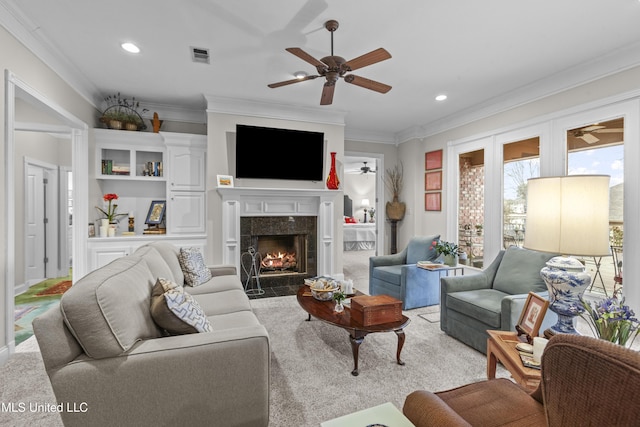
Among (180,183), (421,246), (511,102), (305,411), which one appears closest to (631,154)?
(511,102)

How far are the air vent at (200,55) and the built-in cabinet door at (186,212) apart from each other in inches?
75.0

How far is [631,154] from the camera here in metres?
2.90

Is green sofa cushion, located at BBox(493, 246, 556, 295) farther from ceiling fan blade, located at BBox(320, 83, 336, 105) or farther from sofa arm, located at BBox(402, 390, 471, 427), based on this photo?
ceiling fan blade, located at BBox(320, 83, 336, 105)

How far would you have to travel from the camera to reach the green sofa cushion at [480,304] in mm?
2414

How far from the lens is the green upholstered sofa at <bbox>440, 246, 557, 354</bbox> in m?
2.34

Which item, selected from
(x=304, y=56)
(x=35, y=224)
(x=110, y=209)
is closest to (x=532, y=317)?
(x=304, y=56)

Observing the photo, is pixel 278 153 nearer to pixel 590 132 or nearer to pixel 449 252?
pixel 449 252

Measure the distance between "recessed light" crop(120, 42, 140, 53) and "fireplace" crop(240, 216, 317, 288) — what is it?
235 cm

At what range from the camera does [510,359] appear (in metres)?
1.58

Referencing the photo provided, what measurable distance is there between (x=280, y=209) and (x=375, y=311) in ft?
8.92

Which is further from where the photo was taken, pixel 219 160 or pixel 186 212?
pixel 186 212

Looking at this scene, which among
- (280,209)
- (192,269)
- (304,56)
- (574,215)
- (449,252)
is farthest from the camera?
(280,209)

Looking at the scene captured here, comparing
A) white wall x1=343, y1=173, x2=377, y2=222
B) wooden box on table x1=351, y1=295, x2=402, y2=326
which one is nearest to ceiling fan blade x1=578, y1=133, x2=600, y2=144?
wooden box on table x1=351, y1=295, x2=402, y2=326

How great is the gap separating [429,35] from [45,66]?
3541mm
